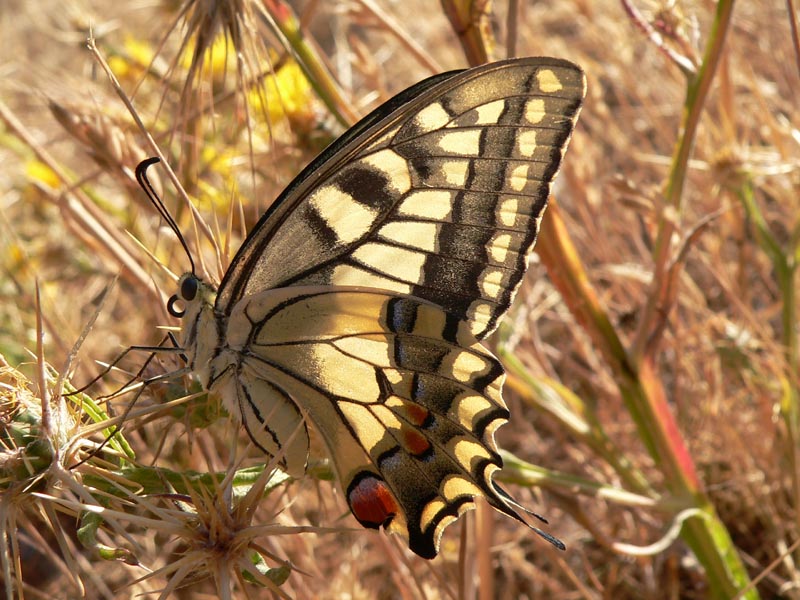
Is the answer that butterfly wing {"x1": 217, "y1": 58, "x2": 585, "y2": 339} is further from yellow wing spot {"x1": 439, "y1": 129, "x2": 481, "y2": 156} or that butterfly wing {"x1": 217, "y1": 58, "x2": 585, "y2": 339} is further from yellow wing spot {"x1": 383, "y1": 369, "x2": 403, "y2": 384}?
yellow wing spot {"x1": 383, "y1": 369, "x2": 403, "y2": 384}

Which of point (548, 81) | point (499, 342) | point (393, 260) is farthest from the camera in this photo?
point (499, 342)

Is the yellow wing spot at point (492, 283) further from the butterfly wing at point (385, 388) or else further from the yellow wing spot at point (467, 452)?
the yellow wing spot at point (467, 452)

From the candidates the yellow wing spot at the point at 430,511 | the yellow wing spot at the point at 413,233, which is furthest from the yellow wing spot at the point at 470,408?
the yellow wing spot at the point at 413,233

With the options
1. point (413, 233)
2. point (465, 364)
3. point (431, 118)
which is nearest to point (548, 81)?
point (431, 118)

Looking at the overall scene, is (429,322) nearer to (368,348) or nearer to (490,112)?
(368,348)

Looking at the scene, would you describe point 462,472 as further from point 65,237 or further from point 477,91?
point 65,237

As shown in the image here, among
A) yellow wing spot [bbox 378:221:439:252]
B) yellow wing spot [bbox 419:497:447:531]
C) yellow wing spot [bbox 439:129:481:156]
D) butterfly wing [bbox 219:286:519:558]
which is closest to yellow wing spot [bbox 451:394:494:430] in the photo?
butterfly wing [bbox 219:286:519:558]
